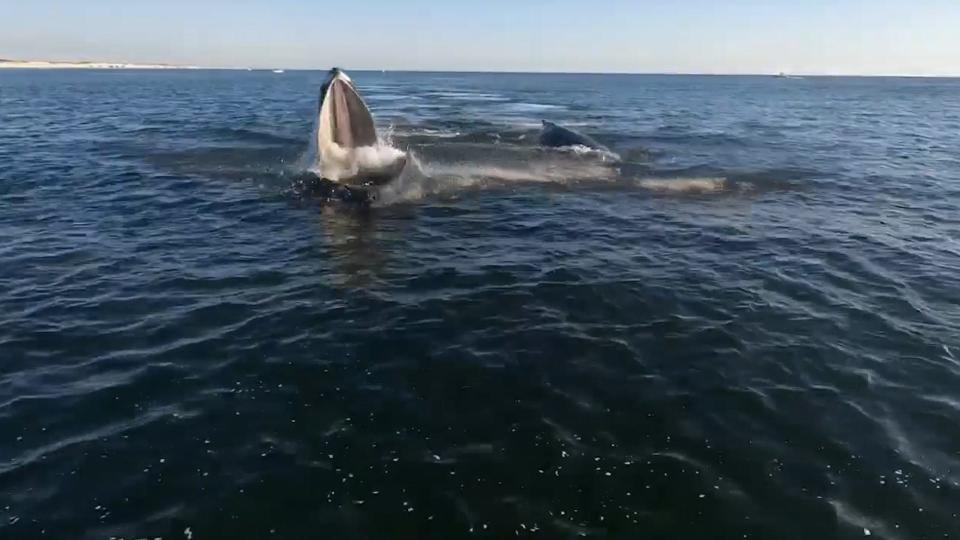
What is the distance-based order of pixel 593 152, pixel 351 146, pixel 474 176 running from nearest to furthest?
pixel 351 146 < pixel 474 176 < pixel 593 152

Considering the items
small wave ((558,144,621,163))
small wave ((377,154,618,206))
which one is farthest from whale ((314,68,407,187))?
small wave ((558,144,621,163))

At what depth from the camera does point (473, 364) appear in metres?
10.1

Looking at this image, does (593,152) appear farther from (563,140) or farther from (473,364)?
(473,364)

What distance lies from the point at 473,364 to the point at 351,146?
1320 centimetres

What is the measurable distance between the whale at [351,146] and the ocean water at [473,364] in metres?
1.15

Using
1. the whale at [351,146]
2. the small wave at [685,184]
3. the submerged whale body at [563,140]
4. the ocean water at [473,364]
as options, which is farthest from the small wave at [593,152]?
the whale at [351,146]

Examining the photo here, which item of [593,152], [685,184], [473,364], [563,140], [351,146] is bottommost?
[473,364]

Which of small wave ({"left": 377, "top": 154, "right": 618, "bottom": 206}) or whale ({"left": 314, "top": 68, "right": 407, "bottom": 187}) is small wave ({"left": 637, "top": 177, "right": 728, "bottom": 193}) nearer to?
small wave ({"left": 377, "top": 154, "right": 618, "bottom": 206})

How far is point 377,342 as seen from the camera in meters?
10.7

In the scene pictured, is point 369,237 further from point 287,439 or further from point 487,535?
point 487,535

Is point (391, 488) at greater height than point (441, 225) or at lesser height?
lesser

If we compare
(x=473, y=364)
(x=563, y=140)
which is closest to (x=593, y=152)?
(x=563, y=140)

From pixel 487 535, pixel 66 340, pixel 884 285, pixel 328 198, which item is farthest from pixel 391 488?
pixel 328 198

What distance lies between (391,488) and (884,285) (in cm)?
1225
